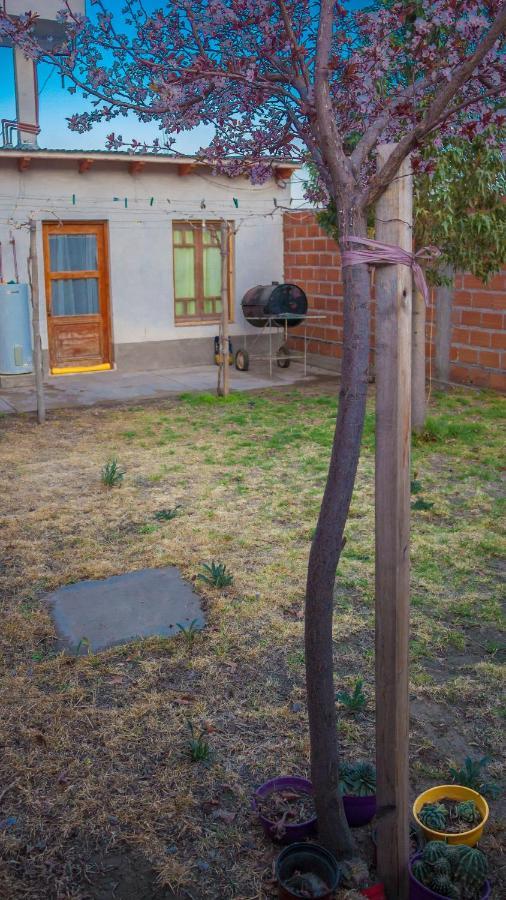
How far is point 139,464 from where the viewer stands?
8.11 meters

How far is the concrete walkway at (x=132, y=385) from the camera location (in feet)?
37.8

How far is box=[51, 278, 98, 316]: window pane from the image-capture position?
13219mm

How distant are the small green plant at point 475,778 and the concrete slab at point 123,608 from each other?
181cm

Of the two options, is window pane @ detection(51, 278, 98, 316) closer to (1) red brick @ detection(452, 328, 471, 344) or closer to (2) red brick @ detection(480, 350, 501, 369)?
(1) red brick @ detection(452, 328, 471, 344)

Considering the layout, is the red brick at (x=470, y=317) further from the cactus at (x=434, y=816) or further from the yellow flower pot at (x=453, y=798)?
the cactus at (x=434, y=816)

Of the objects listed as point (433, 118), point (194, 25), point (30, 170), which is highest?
point (30, 170)

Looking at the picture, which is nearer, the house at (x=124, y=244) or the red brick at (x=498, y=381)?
the red brick at (x=498, y=381)

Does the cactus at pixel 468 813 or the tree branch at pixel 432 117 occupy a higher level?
the tree branch at pixel 432 117

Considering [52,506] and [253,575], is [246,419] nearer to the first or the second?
[52,506]

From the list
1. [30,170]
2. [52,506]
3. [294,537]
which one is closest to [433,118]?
[294,537]

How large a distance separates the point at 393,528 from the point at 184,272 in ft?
40.6

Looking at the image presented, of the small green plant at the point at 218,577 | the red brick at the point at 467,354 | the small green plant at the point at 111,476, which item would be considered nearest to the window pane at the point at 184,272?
the red brick at the point at 467,354

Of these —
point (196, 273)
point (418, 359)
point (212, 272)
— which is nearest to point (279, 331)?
point (212, 272)

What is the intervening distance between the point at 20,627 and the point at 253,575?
146 centimetres
